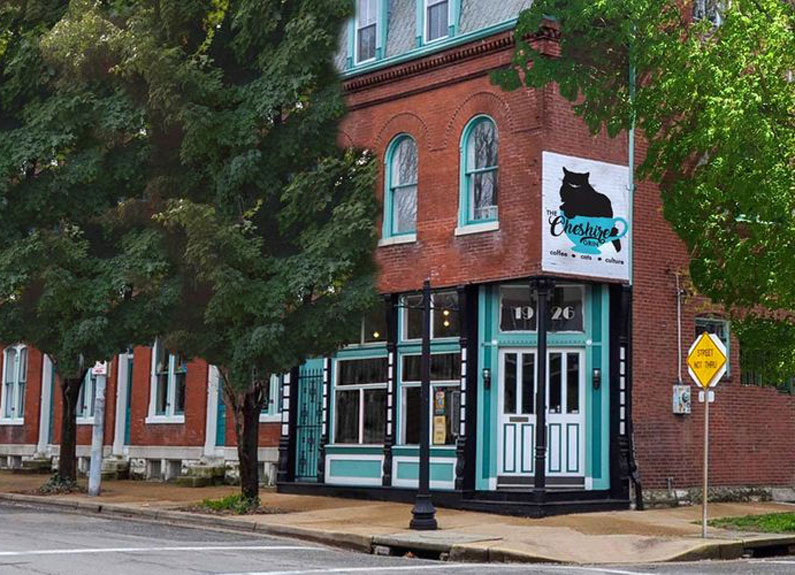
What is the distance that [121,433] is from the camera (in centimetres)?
3231

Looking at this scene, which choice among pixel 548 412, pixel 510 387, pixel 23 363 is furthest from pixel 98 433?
pixel 23 363

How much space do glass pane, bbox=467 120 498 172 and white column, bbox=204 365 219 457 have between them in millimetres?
9242

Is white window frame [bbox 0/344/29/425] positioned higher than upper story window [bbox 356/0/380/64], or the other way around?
upper story window [bbox 356/0/380/64]

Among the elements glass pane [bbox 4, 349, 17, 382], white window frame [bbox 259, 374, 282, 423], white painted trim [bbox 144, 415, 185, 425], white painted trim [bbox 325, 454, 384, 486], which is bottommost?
white painted trim [bbox 325, 454, 384, 486]

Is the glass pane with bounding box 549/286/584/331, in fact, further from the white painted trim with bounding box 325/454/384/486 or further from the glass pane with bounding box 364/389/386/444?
the white painted trim with bounding box 325/454/384/486

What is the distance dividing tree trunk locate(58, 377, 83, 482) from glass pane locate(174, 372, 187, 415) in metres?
4.68

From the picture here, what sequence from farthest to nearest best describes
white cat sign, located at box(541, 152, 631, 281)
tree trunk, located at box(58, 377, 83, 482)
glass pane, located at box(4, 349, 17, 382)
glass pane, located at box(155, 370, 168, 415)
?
1. glass pane, located at box(4, 349, 17, 382)
2. glass pane, located at box(155, 370, 168, 415)
3. tree trunk, located at box(58, 377, 83, 482)
4. white cat sign, located at box(541, 152, 631, 281)

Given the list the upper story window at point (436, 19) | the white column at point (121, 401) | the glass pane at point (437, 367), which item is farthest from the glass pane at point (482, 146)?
the white column at point (121, 401)

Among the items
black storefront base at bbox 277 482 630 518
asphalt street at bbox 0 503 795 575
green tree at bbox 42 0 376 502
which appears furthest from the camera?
black storefront base at bbox 277 482 630 518

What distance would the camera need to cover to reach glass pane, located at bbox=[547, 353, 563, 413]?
21.6 meters

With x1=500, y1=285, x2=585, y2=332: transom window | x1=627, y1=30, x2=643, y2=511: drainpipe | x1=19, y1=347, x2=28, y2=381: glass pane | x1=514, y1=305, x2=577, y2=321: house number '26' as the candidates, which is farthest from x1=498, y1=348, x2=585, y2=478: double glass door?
x1=19, y1=347, x2=28, y2=381: glass pane

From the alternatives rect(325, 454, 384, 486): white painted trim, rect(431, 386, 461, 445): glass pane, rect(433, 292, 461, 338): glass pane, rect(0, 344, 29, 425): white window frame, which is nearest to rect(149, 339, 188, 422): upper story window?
rect(325, 454, 384, 486): white painted trim

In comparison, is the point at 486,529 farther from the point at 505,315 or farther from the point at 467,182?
the point at 467,182

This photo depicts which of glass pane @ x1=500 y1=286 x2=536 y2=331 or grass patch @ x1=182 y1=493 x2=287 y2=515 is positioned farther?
glass pane @ x1=500 y1=286 x2=536 y2=331
